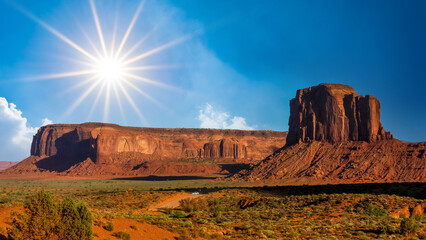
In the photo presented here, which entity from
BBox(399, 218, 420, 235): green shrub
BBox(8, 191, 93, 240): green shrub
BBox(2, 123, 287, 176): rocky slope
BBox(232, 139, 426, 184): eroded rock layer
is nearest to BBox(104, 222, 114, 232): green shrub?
BBox(8, 191, 93, 240): green shrub

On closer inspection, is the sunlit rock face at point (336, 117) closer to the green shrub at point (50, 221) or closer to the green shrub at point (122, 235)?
the green shrub at point (122, 235)

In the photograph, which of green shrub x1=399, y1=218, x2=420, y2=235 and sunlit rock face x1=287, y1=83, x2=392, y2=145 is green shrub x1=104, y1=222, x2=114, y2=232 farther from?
sunlit rock face x1=287, y1=83, x2=392, y2=145

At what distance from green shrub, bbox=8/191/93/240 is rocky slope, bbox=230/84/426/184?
192 feet

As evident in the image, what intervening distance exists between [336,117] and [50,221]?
251 ft

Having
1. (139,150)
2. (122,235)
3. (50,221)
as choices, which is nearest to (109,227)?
(122,235)

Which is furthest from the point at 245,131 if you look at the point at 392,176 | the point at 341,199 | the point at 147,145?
the point at 341,199

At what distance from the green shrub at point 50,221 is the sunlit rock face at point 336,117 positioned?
246ft

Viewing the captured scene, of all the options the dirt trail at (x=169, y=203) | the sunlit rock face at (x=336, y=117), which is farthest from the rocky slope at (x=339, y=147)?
the dirt trail at (x=169, y=203)

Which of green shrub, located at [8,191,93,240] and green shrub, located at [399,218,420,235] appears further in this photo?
green shrub, located at [399,218,420,235]

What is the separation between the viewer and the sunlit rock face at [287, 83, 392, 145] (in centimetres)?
7566

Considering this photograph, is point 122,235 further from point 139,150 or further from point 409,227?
point 139,150

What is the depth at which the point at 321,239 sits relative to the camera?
16406 millimetres

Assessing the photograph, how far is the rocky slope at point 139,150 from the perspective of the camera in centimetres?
12094

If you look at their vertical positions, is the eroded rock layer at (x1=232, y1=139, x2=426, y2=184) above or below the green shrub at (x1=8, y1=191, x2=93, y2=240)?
above
